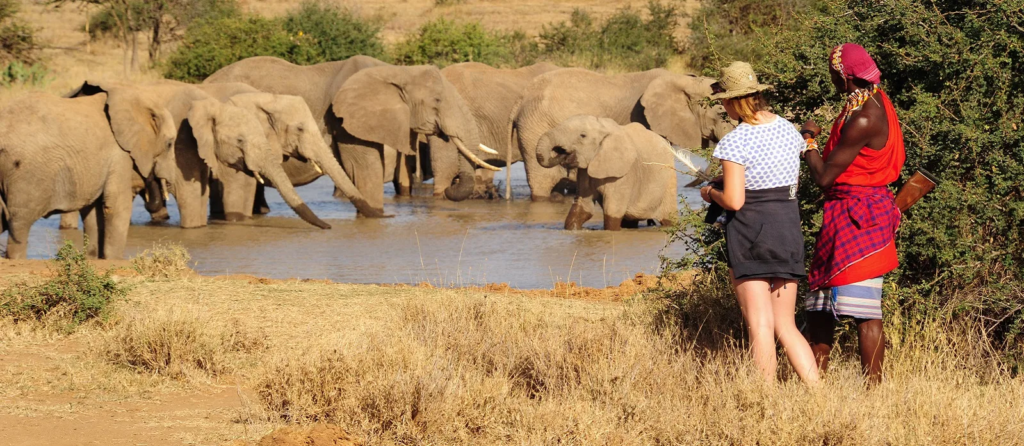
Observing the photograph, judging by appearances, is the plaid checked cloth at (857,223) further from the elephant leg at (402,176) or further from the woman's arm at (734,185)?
the elephant leg at (402,176)

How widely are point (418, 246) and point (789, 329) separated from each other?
27.5ft

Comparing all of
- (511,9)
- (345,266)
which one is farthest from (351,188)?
(511,9)

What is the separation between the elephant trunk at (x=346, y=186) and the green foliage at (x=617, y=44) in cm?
1295

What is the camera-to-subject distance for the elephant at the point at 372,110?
1878 centimetres

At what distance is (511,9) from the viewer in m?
52.7

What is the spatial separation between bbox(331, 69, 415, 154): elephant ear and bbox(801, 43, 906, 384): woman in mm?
13731

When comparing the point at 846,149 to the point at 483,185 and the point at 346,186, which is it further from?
the point at 483,185

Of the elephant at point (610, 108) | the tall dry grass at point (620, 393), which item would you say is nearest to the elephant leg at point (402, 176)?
the elephant at point (610, 108)

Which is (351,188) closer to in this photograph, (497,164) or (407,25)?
(497,164)

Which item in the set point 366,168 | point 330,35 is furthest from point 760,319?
point 330,35

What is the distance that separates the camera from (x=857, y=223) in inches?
212

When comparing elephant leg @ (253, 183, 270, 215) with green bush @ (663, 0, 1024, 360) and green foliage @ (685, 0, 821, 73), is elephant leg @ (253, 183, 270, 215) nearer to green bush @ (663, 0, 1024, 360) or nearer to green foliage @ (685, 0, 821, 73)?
green foliage @ (685, 0, 821, 73)

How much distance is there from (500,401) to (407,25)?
148 feet

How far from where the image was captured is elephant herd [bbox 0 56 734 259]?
12.0m
